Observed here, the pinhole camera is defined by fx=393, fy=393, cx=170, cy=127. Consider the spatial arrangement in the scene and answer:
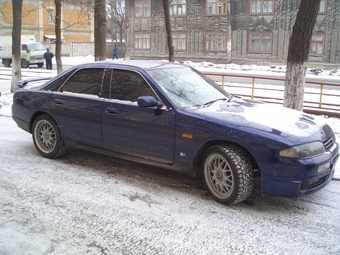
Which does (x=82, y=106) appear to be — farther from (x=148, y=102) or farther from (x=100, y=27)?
(x=100, y=27)

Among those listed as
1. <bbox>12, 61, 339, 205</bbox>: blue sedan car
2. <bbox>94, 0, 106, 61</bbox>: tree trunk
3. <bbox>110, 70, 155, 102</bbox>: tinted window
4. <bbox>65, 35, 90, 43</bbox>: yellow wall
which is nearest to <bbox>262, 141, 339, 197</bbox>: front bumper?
<bbox>12, 61, 339, 205</bbox>: blue sedan car

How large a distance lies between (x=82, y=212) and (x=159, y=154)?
1222 millimetres

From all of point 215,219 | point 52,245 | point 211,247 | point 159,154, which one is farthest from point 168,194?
point 52,245

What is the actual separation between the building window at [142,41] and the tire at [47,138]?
36.1 m

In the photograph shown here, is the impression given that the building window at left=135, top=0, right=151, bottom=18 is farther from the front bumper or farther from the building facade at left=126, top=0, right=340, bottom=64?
the front bumper

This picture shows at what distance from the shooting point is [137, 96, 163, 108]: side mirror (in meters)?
4.83

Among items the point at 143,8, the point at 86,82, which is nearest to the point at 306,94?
the point at 86,82

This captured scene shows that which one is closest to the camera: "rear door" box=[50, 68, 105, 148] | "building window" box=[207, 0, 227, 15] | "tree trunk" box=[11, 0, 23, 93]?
"rear door" box=[50, 68, 105, 148]

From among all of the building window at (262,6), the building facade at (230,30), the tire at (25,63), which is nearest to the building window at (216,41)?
the building facade at (230,30)

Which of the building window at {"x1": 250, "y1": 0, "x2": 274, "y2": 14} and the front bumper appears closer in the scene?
the front bumper

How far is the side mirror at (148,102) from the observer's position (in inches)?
190

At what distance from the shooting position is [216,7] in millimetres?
36812

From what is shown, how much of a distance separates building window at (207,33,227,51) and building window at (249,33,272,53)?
254 cm

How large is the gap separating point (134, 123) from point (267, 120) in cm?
170
